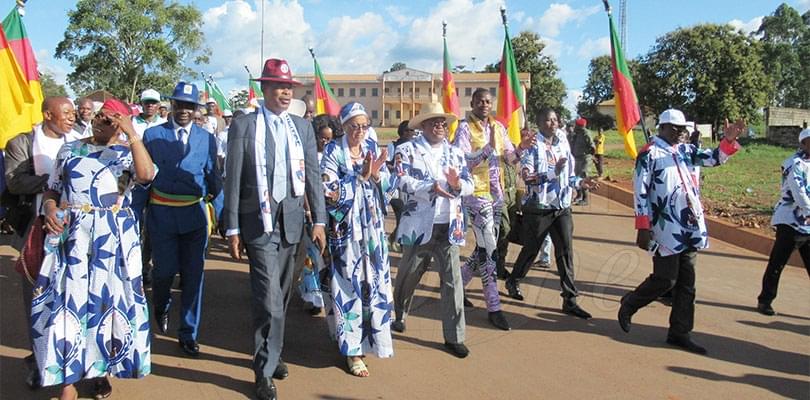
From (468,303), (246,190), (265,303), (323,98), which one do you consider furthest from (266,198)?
(323,98)

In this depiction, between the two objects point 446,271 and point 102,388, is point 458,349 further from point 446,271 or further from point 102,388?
point 102,388

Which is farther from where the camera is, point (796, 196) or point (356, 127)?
point (796, 196)

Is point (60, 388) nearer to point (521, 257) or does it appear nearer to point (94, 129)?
point (94, 129)

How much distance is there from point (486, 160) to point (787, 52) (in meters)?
64.9

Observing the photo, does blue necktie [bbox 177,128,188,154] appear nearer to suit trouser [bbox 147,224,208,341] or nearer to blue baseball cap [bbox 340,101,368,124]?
suit trouser [bbox 147,224,208,341]

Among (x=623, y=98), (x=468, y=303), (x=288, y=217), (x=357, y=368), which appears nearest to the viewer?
(x=288, y=217)

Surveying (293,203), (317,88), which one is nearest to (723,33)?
(317,88)

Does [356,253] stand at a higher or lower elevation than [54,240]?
lower

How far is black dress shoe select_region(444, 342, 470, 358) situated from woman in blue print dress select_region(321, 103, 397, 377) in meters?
0.56

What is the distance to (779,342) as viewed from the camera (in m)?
4.93

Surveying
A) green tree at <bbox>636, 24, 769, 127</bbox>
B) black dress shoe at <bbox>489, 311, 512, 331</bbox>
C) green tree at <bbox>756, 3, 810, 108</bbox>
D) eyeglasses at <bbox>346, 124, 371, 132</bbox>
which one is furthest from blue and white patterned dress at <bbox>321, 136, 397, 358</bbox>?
green tree at <bbox>756, 3, 810, 108</bbox>

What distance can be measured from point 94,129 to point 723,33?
36.6 meters

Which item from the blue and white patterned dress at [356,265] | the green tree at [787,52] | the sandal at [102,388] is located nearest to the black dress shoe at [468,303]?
the blue and white patterned dress at [356,265]

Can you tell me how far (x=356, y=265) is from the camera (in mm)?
4277
